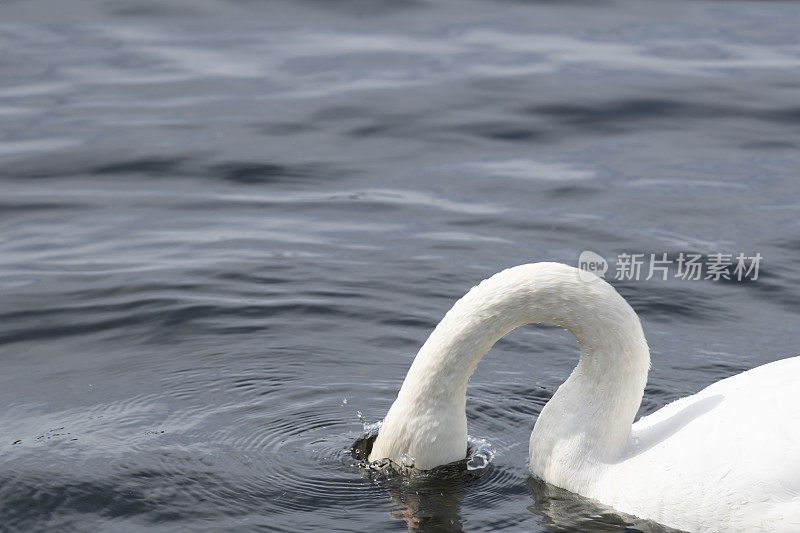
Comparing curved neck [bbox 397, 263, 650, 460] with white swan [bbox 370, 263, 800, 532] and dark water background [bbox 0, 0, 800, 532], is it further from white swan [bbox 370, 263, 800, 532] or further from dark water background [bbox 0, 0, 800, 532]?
dark water background [bbox 0, 0, 800, 532]

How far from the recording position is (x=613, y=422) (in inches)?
267

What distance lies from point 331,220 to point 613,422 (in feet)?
16.7

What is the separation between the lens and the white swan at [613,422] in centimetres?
620

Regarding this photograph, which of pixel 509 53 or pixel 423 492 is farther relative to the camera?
pixel 509 53

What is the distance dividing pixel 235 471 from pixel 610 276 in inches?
166

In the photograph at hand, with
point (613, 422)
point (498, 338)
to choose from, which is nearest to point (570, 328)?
point (498, 338)

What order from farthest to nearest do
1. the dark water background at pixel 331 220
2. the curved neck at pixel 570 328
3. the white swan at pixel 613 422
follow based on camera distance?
the dark water background at pixel 331 220
the curved neck at pixel 570 328
the white swan at pixel 613 422

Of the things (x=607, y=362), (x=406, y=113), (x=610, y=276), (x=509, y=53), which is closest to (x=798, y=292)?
(x=610, y=276)

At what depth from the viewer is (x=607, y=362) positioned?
6.82 meters

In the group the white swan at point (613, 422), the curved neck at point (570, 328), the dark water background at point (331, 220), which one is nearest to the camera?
the white swan at point (613, 422)

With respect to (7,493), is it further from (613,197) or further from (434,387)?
(613,197)

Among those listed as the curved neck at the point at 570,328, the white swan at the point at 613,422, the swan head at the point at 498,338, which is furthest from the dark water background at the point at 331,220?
the curved neck at the point at 570,328

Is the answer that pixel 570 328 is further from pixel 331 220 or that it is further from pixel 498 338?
pixel 331 220

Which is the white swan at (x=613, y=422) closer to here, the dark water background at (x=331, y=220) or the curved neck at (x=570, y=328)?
the curved neck at (x=570, y=328)
